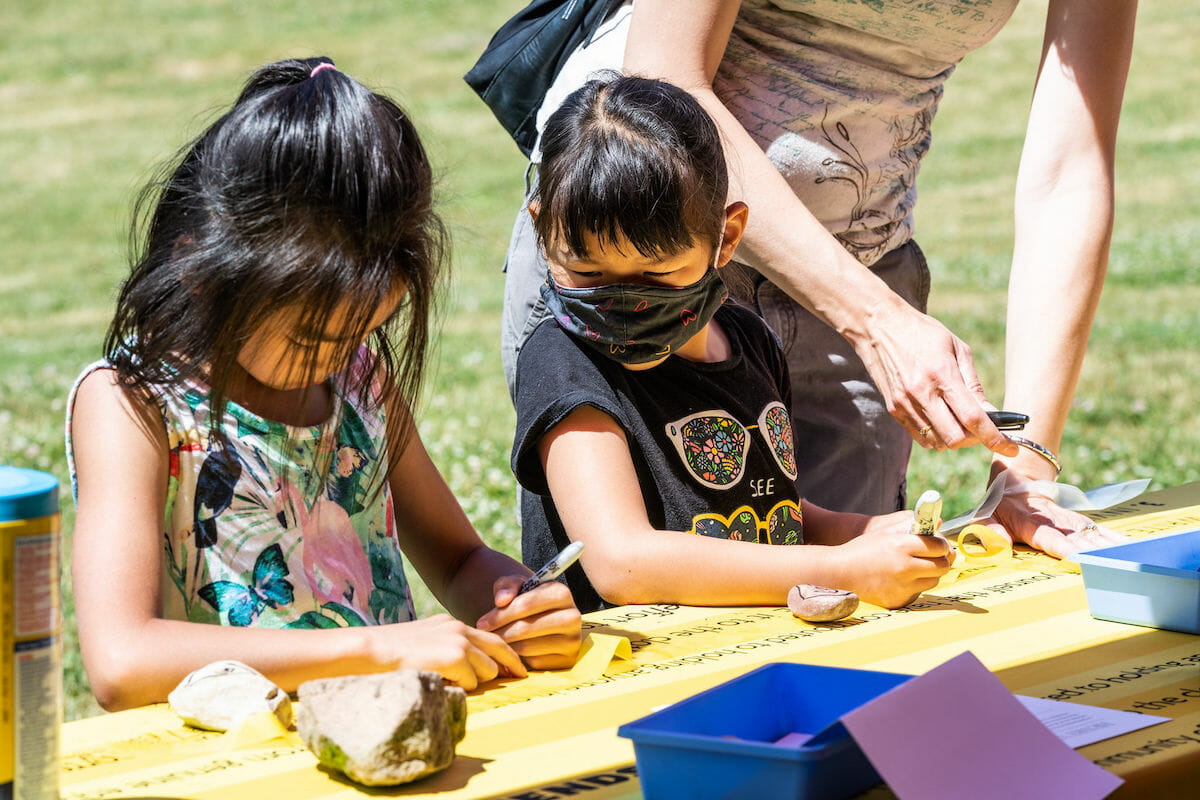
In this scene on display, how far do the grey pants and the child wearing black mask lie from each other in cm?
36

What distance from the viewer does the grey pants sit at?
102 inches

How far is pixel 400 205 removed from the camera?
62.9 inches

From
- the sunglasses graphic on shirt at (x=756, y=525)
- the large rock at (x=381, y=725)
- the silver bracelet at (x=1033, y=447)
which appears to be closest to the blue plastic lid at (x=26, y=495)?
the large rock at (x=381, y=725)

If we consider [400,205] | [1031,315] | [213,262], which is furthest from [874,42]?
[213,262]

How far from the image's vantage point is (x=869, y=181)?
248cm

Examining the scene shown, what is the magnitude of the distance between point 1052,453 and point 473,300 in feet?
23.1

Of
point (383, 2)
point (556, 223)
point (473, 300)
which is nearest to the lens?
point (556, 223)

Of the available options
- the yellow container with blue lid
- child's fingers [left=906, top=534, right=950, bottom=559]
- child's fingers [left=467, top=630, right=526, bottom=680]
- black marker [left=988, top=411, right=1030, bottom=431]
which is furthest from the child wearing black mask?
the yellow container with blue lid

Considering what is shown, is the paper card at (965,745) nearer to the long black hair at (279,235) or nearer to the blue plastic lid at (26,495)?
the blue plastic lid at (26,495)

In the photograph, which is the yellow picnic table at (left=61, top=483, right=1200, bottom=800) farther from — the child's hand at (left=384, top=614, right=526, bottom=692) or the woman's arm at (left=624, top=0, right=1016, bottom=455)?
the woman's arm at (left=624, top=0, right=1016, bottom=455)

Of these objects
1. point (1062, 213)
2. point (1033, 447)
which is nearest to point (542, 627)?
point (1033, 447)

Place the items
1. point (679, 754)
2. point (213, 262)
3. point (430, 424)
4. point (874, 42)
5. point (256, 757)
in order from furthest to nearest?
point (430, 424) → point (874, 42) → point (213, 262) → point (256, 757) → point (679, 754)

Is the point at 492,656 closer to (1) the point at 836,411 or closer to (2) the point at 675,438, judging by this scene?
(2) the point at 675,438

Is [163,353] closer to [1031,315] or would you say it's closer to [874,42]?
[874,42]
